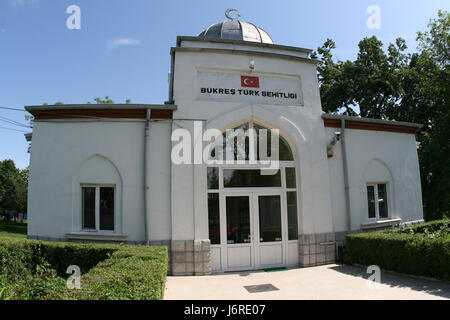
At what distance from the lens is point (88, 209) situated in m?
8.70

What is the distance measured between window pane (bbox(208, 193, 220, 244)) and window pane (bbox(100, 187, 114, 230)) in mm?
2776

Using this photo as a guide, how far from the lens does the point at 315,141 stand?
9758 mm

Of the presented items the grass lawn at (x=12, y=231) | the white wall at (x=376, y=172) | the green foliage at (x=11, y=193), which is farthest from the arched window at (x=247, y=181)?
the green foliage at (x=11, y=193)

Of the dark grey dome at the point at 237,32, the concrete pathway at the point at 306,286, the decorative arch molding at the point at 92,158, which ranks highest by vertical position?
the dark grey dome at the point at 237,32

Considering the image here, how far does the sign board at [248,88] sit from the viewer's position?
9188mm

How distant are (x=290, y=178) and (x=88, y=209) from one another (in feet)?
19.9

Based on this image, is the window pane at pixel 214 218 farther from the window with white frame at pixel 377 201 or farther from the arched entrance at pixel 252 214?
the window with white frame at pixel 377 201

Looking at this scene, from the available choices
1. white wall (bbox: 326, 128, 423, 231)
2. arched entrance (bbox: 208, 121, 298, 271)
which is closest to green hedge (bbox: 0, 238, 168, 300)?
arched entrance (bbox: 208, 121, 298, 271)

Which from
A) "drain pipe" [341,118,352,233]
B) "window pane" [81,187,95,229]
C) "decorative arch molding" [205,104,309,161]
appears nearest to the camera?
"window pane" [81,187,95,229]

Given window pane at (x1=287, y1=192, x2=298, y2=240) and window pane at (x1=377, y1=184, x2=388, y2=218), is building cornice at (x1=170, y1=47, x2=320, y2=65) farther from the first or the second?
window pane at (x1=377, y1=184, x2=388, y2=218)

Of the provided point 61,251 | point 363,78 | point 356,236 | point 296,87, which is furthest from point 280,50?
point 363,78

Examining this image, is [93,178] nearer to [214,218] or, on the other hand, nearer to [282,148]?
[214,218]

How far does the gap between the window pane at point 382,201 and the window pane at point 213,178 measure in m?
6.14

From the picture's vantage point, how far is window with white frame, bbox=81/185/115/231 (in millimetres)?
8633
